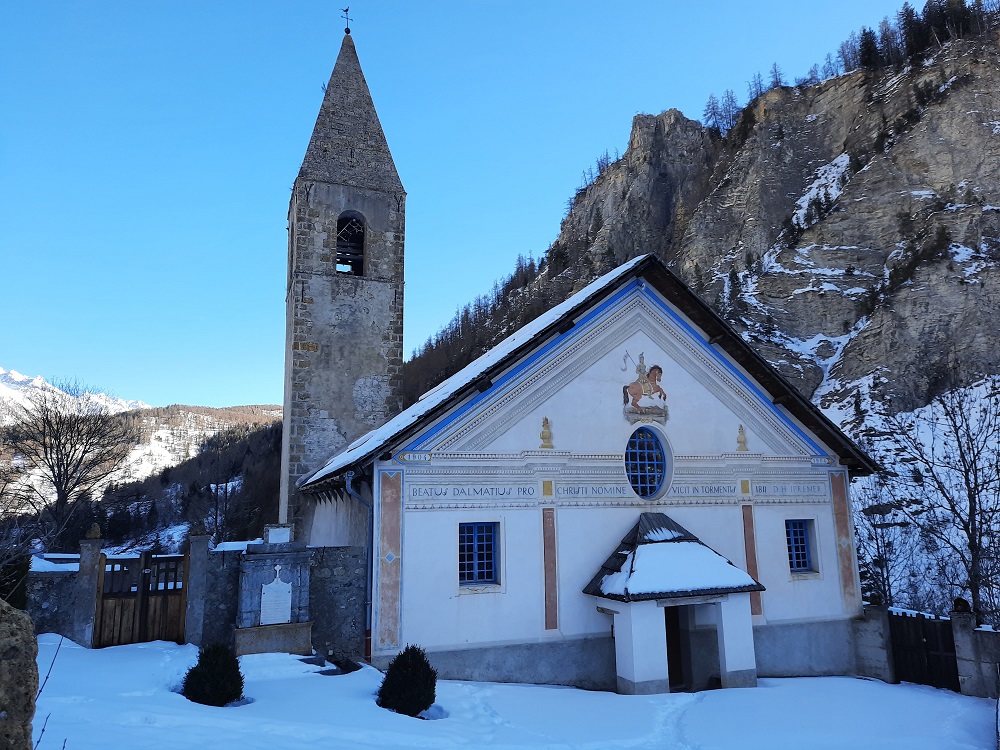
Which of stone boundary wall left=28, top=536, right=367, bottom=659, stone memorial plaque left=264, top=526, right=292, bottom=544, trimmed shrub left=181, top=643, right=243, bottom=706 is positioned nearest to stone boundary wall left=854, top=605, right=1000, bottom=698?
stone boundary wall left=28, top=536, right=367, bottom=659

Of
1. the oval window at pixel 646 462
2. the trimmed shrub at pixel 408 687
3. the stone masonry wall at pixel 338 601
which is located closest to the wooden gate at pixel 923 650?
the oval window at pixel 646 462

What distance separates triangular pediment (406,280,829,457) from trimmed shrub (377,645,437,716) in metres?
4.43

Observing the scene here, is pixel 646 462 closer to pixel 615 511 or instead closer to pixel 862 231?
pixel 615 511

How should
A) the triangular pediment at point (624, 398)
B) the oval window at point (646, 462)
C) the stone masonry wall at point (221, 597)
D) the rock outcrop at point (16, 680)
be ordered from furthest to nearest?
1. the oval window at point (646, 462)
2. the triangular pediment at point (624, 398)
3. the stone masonry wall at point (221, 597)
4. the rock outcrop at point (16, 680)

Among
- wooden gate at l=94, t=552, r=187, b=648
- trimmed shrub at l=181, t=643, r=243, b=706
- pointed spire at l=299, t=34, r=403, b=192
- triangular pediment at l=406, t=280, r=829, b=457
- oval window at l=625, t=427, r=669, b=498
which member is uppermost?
pointed spire at l=299, t=34, r=403, b=192

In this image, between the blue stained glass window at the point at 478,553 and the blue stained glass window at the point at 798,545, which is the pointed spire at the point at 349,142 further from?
the blue stained glass window at the point at 798,545

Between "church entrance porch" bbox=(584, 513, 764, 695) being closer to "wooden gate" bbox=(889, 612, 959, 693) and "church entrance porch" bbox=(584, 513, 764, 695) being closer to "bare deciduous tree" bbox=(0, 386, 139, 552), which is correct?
"wooden gate" bbox=(889, 612, 959, 693)

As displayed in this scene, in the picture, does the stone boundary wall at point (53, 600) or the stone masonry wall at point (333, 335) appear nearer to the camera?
the stone boundary wall at point (53, 600)

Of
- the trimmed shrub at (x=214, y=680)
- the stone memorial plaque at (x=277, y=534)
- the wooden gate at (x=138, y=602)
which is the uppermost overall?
the stone memorial plaque at (x=277, y=534)

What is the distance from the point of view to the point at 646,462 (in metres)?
15.7

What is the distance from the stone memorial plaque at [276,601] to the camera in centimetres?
1177

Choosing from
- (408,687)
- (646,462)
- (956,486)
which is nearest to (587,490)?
(646,462)

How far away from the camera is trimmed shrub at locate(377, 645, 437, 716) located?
958 centimetres

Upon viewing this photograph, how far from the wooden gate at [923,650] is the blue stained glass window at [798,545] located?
206 cm
